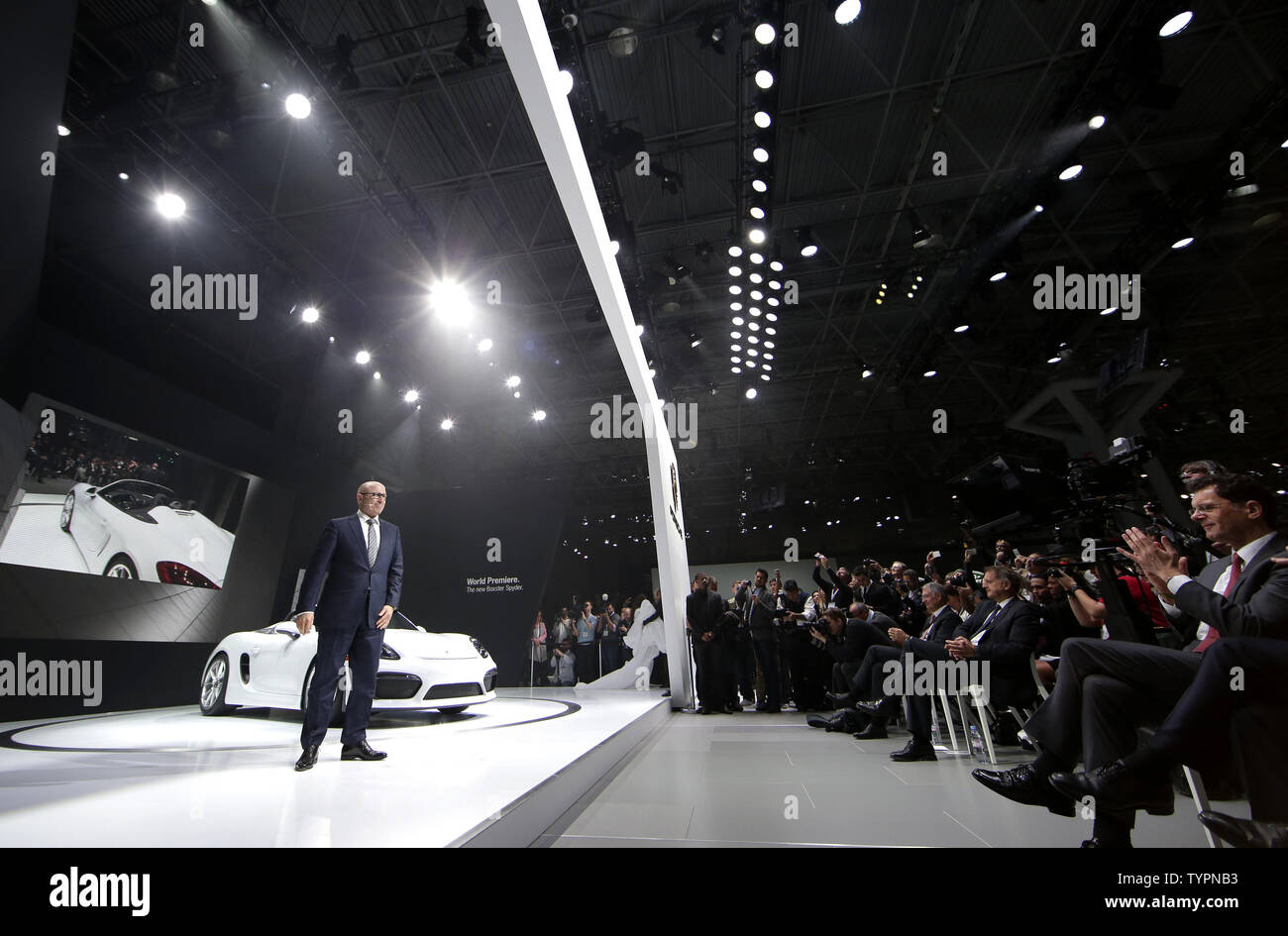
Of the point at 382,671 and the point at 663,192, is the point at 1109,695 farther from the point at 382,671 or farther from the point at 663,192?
the point at 663,192

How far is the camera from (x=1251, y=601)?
1.44m

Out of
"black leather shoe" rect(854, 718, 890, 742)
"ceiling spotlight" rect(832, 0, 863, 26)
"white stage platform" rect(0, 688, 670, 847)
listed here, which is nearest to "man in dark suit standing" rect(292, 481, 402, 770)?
"white stage platform" rect(0, 688, 670, 847)

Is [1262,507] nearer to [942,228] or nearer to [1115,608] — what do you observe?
[1115,608]

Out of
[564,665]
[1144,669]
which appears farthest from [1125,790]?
[564,665]

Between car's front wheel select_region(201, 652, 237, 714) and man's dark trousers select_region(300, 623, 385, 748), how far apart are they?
236 cm

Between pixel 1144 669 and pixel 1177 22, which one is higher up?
pixel 1177 22

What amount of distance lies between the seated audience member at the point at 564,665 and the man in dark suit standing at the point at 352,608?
288 inches

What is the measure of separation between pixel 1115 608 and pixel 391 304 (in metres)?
8.82

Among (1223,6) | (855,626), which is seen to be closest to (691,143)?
(1223,6)

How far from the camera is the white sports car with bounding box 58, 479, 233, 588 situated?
5.25 metres

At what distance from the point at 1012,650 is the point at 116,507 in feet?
24.2

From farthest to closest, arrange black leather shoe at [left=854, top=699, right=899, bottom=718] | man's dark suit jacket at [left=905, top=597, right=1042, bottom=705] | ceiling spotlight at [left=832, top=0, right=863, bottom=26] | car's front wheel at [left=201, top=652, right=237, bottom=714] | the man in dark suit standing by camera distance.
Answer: car's front wheel at [left=201, top=652, right=237, bottom=714] < ceiling spotlight at [left=832, top=0, right=863, bottom=26] < black leather shoe at [left=854, top=699, right=899, bottom=718] < man's dark suit jacket at [left=905, top=597, right=1042, bottom=705] < the man in dark suit standing

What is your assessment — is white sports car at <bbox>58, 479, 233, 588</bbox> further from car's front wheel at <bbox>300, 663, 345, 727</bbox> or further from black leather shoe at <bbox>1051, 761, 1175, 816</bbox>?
black leather shoe at <bbox>1051, 761, 1175, 816</bbox>

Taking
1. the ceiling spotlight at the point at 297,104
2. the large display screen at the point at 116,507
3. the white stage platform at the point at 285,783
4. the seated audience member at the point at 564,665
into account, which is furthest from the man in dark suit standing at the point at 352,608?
the seated audience member at the point at 564,665
